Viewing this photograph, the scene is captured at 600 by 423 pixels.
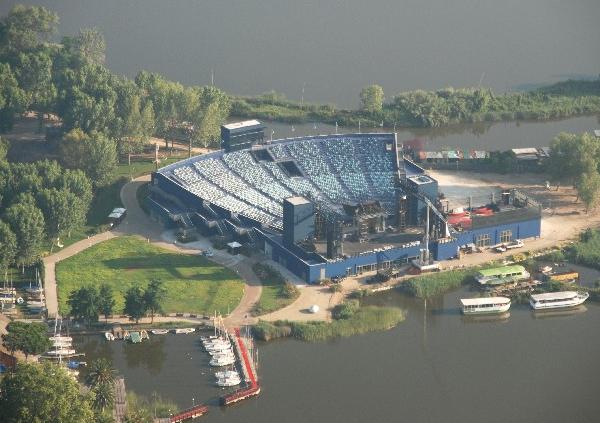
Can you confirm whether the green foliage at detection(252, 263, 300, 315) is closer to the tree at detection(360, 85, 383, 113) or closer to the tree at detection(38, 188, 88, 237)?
the tree at detection(38, 188, 88, 237)

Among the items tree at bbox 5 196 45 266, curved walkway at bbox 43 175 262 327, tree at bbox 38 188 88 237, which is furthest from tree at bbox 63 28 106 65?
tree at bbox 5 196 45 266

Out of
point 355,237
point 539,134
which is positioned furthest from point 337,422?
point 539,134

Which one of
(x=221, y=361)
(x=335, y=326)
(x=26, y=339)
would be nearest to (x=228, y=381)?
(x=221, y=361)

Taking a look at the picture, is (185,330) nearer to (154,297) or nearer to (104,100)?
(154,297)

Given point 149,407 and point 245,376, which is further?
point 245,376

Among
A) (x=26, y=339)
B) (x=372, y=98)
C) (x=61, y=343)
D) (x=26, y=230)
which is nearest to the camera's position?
(x=26, y=339)

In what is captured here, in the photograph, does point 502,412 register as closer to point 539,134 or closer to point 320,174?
point 320,174
